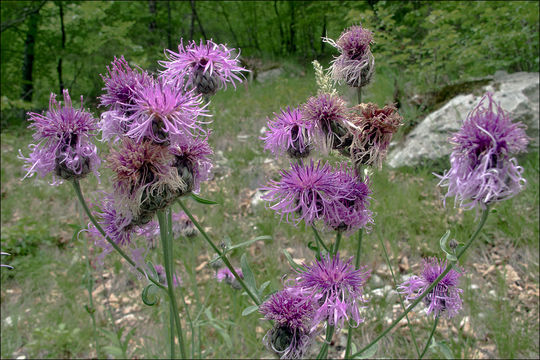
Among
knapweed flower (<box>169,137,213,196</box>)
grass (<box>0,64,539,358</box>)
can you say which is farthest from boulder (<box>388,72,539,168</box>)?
knapweed flower (<box>169,137,213,196</box>)

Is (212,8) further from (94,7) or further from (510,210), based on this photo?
(510,210)

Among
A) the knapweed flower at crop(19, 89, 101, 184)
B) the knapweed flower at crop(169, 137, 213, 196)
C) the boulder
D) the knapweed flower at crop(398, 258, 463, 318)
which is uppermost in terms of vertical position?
the knapweed flower at crop(19, 89, 101, 184)

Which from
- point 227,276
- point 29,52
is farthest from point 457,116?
point 29,52

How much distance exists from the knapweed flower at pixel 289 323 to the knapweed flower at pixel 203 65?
0.89 meters

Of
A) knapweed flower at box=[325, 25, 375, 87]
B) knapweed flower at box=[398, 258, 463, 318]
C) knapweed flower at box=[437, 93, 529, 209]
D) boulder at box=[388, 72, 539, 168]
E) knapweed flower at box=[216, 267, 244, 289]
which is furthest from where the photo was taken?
boulder at box=[388, 72, 539, 168]

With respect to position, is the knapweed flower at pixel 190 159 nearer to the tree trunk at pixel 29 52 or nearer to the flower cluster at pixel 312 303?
the flower cluster at pixel 312 303

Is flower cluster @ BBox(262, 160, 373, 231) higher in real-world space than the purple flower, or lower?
higher

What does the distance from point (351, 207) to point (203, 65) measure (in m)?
0.86

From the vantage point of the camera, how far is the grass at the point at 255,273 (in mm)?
2918

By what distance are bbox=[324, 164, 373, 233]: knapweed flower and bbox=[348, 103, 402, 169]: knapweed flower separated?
0.26 ft

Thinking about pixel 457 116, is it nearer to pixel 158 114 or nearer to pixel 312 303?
pixel 312 303

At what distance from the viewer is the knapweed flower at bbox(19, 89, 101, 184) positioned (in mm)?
1331

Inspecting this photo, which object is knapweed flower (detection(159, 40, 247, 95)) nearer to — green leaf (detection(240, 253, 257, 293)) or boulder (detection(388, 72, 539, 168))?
green leaf (detection(240, 253, 257, 293))

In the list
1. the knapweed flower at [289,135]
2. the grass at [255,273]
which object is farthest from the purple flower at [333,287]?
the grass at [255,273]
